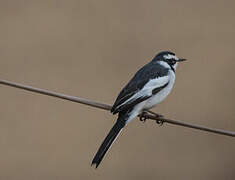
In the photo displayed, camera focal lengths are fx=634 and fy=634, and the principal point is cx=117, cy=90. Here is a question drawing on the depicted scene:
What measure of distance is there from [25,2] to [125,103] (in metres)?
4.34

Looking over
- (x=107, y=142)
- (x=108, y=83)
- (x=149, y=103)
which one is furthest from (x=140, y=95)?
(x=108, y=83)

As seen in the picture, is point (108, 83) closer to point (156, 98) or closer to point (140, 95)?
point (156, 98)

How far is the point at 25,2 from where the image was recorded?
9.01m

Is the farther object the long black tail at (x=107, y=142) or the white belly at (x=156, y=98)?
the white belly at (x=156, y=98)

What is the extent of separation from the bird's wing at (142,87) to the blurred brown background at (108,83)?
1.83 m

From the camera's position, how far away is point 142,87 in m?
5.31

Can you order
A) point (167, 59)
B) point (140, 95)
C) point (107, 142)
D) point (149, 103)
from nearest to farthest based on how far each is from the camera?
point (107, 142), point (140, 95), point (149, 103), point (167, 59)

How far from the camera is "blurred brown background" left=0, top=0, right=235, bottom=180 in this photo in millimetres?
7262

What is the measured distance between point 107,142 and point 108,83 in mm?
2958

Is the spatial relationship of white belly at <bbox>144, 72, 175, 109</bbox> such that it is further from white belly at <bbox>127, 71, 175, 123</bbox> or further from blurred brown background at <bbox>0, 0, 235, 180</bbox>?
blurred brown background at <bbox>0, 0, 235, 180</bbox>

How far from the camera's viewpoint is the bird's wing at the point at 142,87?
16.8ft

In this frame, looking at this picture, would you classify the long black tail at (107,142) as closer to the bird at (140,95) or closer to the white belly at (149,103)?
the bird at (140,95)

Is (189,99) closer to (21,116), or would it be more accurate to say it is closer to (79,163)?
(79,163)

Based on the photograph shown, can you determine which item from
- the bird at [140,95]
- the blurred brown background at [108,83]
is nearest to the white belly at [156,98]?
the bird at [140,95]
